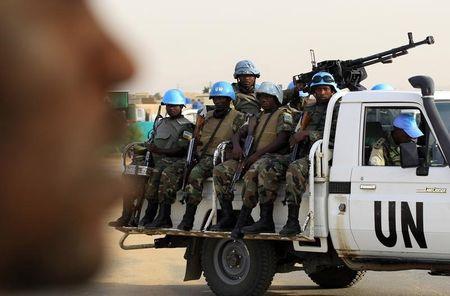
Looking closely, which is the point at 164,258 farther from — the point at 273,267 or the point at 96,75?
the point at 96,75

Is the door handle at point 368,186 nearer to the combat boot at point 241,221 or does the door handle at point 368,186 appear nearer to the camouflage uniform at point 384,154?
the camouflage uniform at point 384,154

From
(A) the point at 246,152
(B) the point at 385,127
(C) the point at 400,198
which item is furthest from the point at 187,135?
(C) the point at 400,198

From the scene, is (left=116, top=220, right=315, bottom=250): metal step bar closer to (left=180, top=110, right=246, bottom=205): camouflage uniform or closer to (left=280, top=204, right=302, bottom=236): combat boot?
(left=280, top=204, right=302, bottom=236): combat boot

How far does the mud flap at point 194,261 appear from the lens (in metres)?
8.72

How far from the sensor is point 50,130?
987mm

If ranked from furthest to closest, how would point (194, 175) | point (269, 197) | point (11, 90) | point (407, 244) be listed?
point (194, 175)
point (269, 197)
point (407, 244)
point (11, 90)

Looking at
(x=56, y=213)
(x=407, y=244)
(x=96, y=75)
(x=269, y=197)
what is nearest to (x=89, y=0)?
(x=96, y=75)

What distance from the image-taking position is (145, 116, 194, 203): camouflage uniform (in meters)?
8.80

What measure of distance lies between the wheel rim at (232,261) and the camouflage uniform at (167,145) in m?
0.77

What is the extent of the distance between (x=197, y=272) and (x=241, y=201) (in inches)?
39.1

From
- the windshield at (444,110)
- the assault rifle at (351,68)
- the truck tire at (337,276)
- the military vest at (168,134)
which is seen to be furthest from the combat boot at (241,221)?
the assault rifle at (351,68)

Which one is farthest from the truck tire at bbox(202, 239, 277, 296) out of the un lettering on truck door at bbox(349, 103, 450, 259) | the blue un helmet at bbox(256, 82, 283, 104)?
the blue un helmet at bbox(256, 82, 283, 104)

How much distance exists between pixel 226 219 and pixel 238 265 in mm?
492

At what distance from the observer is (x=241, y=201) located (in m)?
8.20
